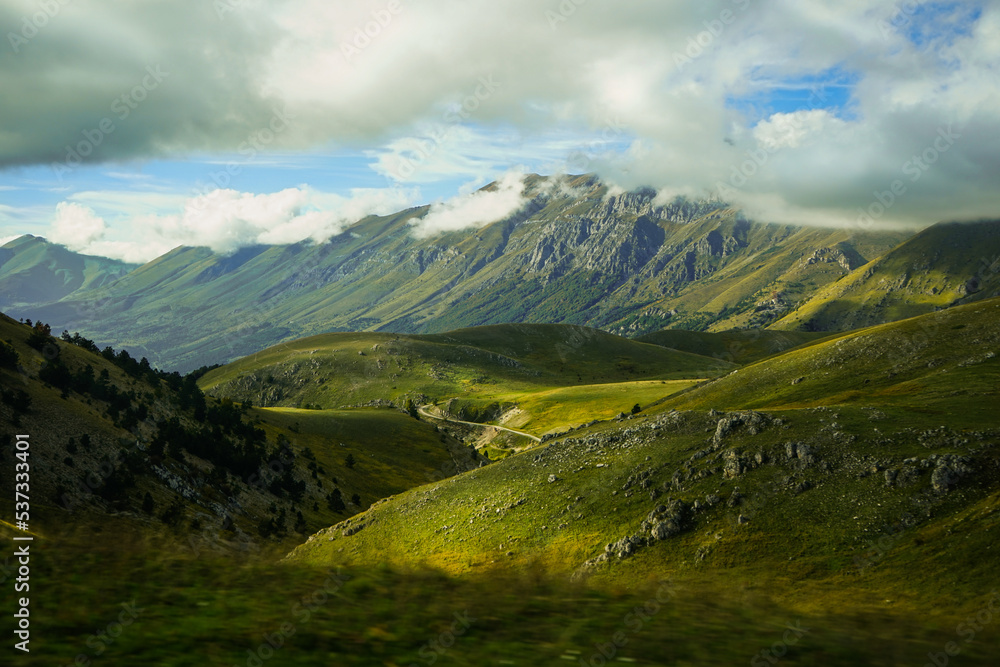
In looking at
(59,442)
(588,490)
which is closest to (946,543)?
(588,490)

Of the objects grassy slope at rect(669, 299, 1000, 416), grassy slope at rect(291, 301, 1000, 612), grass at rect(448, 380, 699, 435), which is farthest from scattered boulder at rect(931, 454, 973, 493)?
grass at rect(448, 380, 699, 435)

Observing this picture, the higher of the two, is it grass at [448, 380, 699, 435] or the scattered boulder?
the scattered boulder

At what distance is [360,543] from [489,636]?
4217 centimetres

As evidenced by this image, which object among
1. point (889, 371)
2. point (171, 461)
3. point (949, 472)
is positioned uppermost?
point (889, 371)

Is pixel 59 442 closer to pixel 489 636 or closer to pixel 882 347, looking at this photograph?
pixel 489 636

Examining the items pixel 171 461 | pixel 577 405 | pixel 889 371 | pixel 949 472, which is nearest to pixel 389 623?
pixel 949 472

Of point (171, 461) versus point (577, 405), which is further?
point (577, 405)

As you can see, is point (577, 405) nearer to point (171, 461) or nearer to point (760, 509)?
point (171, 461)

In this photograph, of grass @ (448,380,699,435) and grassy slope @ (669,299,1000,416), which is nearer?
grassy slope @ (669,299,1000,416)

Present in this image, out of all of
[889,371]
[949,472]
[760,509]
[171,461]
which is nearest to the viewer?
[949,472]

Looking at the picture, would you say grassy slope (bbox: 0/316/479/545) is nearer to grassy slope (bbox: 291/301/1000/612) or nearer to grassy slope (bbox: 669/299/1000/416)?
grassy slope (bbox: 291/301/1000/612)

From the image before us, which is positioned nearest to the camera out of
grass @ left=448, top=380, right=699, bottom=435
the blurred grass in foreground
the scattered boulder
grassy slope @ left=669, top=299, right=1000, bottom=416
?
the blurred grass in foreground

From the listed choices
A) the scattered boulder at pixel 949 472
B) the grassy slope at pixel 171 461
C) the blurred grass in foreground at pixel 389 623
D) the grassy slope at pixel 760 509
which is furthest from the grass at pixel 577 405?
the blurred grass in foreground at pixel 389 623

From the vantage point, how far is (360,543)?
174 feet
